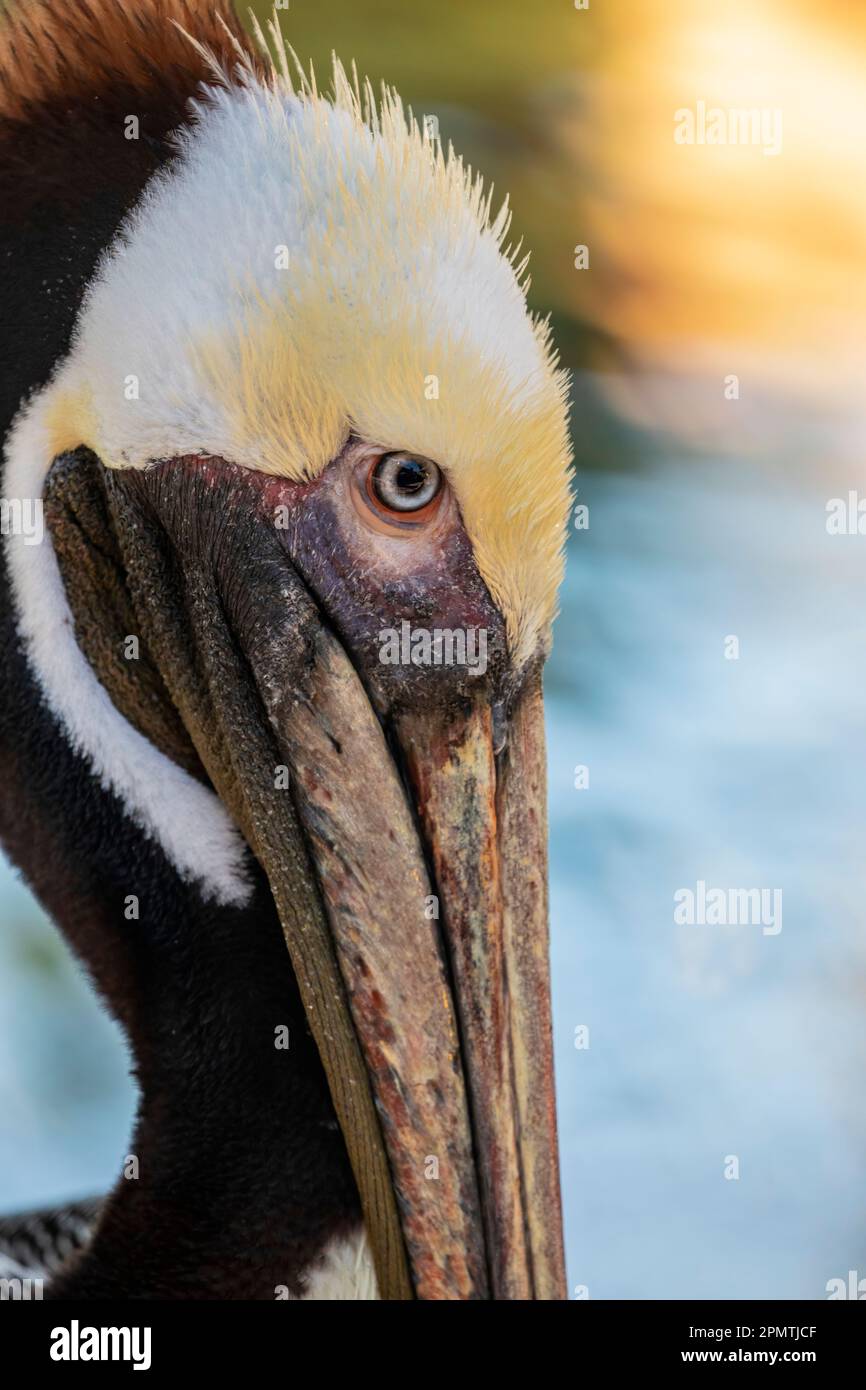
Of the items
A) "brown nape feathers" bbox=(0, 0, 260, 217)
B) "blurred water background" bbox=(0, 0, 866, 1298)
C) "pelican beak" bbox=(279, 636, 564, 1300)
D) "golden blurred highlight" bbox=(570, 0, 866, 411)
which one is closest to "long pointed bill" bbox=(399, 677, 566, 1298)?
"pelican beak" bbox=(279, 636, 564, 1300)

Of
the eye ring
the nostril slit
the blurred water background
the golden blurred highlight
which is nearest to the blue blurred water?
the blurred water background

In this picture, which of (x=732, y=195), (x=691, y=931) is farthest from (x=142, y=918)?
(x=732, y=195)

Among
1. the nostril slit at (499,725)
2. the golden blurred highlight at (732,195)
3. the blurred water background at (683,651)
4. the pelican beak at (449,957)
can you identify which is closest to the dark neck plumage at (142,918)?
the pelican beak at (449,957)

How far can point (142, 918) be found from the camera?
140 cm

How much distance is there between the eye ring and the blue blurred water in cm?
159

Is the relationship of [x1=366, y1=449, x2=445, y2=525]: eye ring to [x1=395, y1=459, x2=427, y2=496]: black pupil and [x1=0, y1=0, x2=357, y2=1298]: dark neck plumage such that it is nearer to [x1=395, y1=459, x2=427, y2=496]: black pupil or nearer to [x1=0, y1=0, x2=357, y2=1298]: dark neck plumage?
[x1=395, y1=459, x2=427, y2=496]: black pupil

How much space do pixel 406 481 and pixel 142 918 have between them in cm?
52

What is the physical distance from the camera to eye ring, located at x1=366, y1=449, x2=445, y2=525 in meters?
1.23

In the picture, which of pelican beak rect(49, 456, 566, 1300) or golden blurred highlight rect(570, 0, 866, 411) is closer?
pelican beak rect(49, 456, 566, 1300)

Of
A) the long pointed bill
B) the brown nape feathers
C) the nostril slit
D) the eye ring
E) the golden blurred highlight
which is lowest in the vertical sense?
the long pointed bill

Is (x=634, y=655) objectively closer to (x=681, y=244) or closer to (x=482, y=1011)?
(x=681, y=244)

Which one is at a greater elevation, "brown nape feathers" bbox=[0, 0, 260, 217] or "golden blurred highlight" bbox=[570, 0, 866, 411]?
"golden blurred highlight" bbox=[570, 0, 866, 411]

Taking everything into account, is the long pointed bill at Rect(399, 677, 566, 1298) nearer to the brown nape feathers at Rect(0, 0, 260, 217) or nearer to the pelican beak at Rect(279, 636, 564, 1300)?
the pelican beak at Rect(279, 636, 564, 1300)

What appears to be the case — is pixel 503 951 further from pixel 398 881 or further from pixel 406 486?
pixel 406 486
